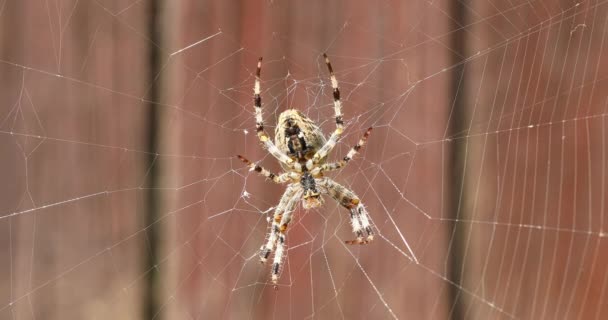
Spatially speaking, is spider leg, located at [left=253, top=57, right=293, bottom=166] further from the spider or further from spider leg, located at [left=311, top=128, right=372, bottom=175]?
spider leg, located at [left=311, top=128, right=372, bottom=175]

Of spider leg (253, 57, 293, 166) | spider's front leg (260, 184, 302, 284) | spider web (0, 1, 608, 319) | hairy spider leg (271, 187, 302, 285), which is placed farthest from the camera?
hairy spider leg (271, 187, 302, 285)

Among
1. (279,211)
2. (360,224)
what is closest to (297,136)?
(279,211)

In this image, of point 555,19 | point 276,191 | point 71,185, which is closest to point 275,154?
point 276,191

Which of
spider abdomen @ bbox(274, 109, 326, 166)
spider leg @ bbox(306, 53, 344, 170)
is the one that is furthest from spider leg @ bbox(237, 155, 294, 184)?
spider leg @ bbox(306, 53, 344, 170)

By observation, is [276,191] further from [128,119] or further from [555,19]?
[555,19]

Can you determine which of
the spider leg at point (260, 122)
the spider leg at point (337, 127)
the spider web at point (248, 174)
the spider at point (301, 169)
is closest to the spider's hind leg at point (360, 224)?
the spider at point (301, 169)

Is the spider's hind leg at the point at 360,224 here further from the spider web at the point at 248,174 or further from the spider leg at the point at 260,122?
the spider leg at the point at 260,122
